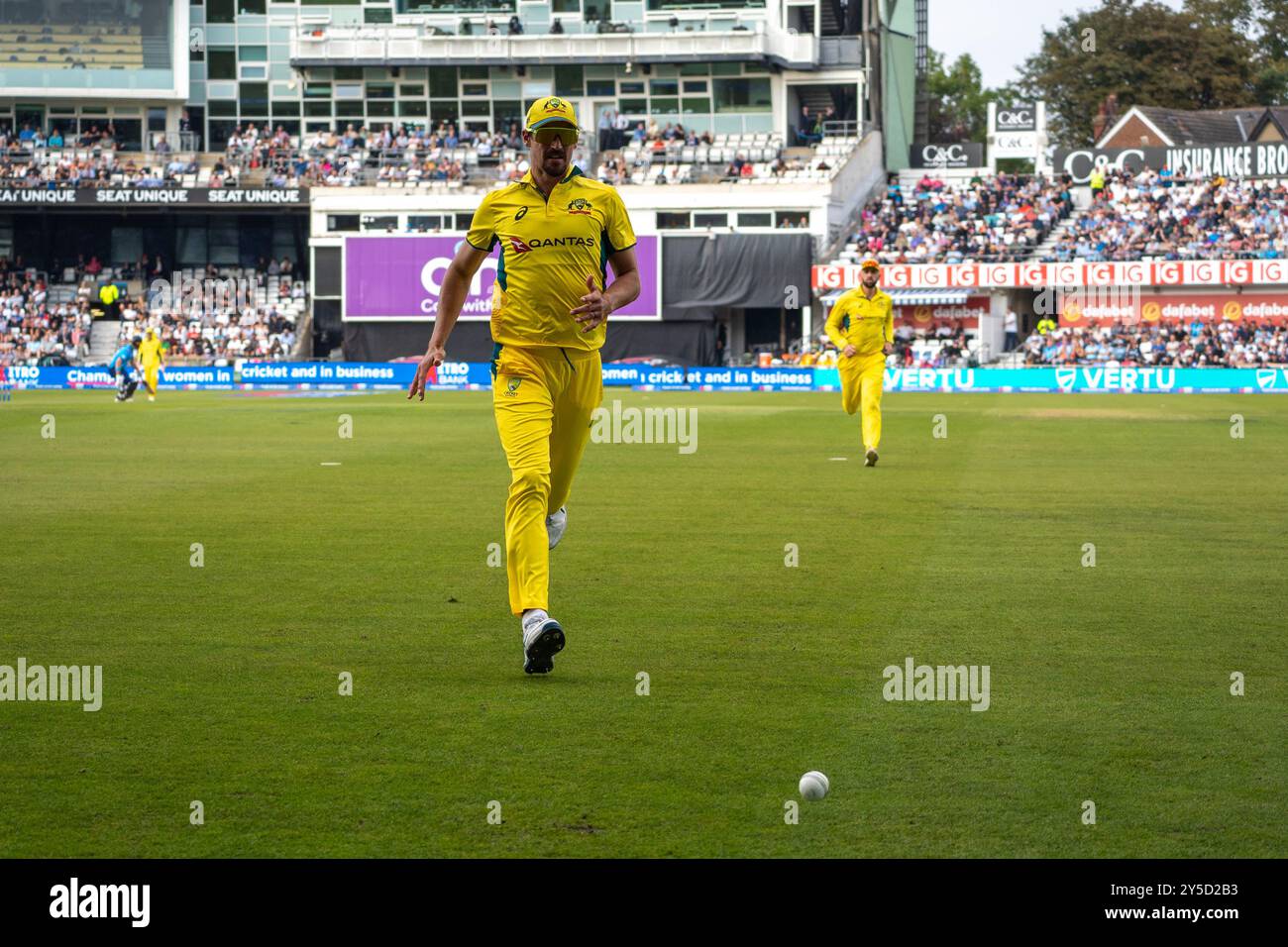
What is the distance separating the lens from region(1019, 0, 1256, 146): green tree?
90625 mm

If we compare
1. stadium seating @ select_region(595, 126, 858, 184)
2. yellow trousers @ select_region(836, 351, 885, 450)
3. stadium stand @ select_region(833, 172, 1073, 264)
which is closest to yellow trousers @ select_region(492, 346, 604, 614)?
yellow trousers @ select_region(836, 351, 885, 450)

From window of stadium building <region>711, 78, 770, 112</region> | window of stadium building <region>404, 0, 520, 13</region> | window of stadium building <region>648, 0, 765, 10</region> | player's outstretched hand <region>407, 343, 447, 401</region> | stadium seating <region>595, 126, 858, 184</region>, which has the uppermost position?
window of stadium building <region>404, 0, 520, 13</region>

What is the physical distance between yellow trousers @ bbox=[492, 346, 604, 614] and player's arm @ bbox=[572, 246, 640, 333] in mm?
308

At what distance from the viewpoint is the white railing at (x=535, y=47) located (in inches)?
2825

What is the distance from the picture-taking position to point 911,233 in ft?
213

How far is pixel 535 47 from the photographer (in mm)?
→ 73438

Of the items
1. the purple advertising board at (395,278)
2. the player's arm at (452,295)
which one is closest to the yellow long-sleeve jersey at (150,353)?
the purple advertising board at (395,278)

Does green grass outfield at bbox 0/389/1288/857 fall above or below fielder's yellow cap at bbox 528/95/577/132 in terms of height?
below

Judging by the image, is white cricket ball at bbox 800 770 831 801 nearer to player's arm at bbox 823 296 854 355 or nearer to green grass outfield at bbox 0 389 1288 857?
green grass outfield at bbox 0 389 1288 857

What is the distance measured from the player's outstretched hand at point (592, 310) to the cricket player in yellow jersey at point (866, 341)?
13.0 m

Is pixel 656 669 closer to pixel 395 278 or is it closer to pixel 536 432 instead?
pixel 536 432

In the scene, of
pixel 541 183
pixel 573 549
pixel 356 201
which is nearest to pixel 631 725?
pixel 541 183
